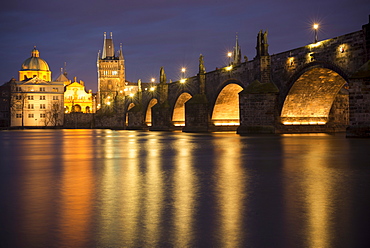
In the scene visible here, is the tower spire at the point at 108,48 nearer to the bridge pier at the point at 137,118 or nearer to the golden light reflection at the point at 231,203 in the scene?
the bridge pier at the point at 137,118

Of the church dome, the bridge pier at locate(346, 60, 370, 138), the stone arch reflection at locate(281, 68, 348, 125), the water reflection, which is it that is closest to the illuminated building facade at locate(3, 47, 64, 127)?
the church dome

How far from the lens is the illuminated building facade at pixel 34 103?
10831cm

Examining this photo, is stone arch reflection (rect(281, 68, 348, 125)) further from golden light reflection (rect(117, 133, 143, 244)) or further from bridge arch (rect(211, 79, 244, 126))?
golden light reflection (rect(117, 133, 143, 244))

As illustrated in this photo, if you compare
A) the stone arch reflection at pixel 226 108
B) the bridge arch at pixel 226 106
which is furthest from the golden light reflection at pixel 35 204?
the stone arch reflection at pixel 226 108

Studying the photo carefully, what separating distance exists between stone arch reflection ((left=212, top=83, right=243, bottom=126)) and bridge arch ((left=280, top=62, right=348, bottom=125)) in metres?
11.4

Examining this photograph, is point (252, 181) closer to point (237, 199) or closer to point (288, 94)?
point (237, 199)

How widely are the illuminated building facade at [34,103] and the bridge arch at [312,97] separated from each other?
81833mm

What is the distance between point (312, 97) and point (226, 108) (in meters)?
15.0

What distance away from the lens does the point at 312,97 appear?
36000 mm

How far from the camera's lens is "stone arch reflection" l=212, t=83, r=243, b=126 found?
4794 centimetres

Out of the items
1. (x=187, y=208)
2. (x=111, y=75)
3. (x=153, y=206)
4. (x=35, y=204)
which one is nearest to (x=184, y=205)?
(x=187, y=208)

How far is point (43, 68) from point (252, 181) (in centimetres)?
13039

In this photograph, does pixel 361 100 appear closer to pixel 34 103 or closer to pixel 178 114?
pixel 178 114

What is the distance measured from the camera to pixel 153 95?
72.6m
